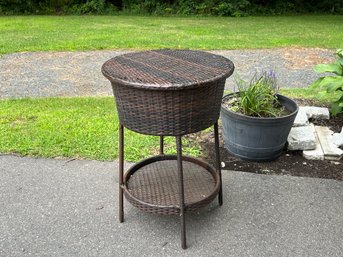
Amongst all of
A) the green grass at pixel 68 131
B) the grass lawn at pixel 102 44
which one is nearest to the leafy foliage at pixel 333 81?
the grass lawn at pixel 102 44

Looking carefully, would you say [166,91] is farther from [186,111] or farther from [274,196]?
[274,196]

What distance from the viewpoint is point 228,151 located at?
11.6 feet

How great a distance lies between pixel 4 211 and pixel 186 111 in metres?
1.51

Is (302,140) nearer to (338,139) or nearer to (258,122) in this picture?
(338,139)

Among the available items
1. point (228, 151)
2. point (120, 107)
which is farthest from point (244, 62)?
point (120, 107)

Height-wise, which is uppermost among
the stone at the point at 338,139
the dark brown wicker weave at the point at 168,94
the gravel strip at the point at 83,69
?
the dark brown wicker weave at the point at 168,94

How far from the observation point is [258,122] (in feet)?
10.2

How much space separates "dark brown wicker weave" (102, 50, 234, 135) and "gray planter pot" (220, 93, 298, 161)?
0.78 meters

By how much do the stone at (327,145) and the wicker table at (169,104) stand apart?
1.18 meters

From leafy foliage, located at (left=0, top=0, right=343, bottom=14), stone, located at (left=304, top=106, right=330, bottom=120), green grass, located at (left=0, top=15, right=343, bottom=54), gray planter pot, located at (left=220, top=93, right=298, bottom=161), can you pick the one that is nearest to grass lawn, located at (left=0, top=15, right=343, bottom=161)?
green grass, located at (left=0, top=15, right=343, bottom=54)

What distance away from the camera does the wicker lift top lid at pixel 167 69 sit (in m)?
2.14

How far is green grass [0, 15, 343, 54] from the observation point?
7.35m

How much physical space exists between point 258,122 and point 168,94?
1.19m

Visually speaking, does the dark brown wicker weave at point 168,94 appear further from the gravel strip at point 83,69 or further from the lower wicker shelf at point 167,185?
the gravel strip at point 83,69
